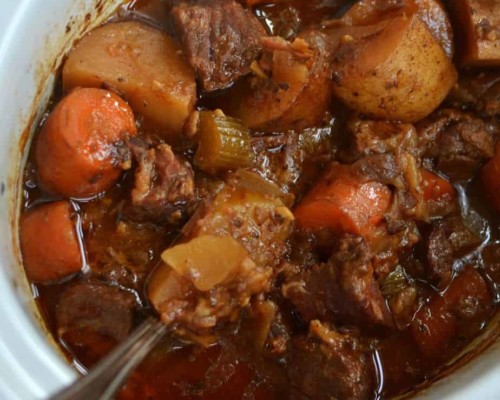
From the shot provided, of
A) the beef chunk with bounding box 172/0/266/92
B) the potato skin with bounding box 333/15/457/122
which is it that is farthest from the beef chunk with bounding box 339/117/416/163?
the beef chunk with bounding box 172/0/266/92

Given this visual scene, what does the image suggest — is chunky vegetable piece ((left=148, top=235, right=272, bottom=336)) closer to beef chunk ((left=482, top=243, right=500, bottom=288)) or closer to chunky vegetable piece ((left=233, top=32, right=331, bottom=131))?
chunky vegetable piece ((left=233, top=32, right=331, bottom=131))

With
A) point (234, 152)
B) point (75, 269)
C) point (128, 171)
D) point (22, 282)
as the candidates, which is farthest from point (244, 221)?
point (22, 282)

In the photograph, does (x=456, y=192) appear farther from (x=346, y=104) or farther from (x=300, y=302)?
(x=300, y=302)

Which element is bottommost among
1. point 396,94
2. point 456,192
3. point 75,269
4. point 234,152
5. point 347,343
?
point 347,343

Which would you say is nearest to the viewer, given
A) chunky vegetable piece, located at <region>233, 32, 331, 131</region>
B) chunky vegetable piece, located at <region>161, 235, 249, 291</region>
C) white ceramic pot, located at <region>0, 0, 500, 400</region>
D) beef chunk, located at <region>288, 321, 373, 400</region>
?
white ceramic pot, located at <region>0, 0, 500, 400</region>

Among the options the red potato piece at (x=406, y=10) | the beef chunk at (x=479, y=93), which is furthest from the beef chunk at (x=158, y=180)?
the beef chunk at (x=479, y=93)

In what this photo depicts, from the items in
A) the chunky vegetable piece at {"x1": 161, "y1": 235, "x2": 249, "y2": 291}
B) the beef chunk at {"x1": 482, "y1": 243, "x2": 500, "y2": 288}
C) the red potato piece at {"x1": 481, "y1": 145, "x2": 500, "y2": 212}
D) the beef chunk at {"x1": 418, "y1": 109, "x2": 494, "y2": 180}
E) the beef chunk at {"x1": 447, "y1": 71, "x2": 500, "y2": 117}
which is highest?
the beef chunk at {"x1": 447, "y1": 71, "x2": 500, "y2": 117}

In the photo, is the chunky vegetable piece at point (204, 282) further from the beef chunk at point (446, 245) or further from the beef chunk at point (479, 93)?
the beef chunk at point (479, 93)
